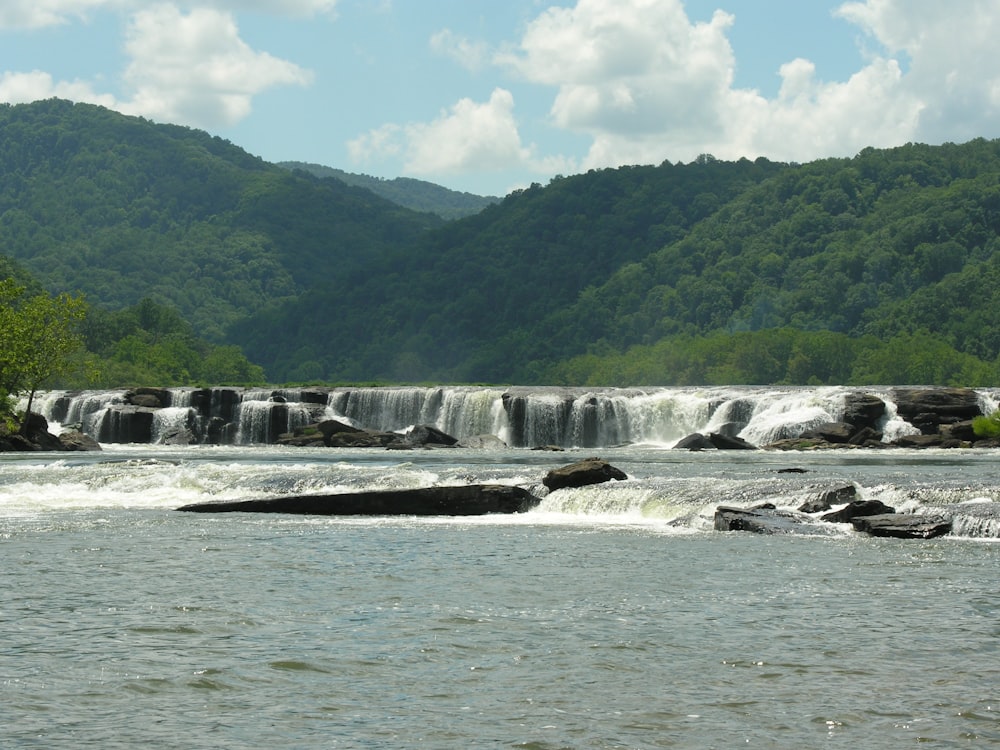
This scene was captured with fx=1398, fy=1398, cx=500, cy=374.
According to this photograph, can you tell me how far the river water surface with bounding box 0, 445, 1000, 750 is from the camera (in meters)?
12.7

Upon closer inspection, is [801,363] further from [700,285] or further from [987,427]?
[987,427]

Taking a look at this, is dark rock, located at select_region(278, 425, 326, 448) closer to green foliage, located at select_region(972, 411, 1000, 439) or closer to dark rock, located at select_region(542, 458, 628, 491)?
green foliage, located at select_region(972, 411, 1000, 439)

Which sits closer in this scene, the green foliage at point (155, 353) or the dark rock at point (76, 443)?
the dark rock at point (76, 443)

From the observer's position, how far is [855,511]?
90.4ft

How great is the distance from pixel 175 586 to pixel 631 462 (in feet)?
87.9

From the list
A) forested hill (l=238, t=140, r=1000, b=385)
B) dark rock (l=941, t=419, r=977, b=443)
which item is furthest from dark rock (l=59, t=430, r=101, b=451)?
forested hill (l=238, t=140, r=1000, b=385)

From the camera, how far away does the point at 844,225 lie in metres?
161

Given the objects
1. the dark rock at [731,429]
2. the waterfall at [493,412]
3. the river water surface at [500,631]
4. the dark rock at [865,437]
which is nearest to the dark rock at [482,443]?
the waterfall at [493,412]

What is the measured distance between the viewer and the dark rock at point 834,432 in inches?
2232

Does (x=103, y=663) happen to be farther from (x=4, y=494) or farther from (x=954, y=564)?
(x=4, y=494)

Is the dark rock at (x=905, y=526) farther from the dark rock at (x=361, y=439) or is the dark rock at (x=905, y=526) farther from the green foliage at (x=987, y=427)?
the dark rock at (x=361, y=439)

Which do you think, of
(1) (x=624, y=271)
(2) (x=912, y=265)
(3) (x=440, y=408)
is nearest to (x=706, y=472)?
(3) (x=440, y=408)

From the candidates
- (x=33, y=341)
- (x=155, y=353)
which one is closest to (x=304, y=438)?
(x=33, y=341)

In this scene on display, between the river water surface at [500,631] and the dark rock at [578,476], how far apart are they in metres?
2.81
